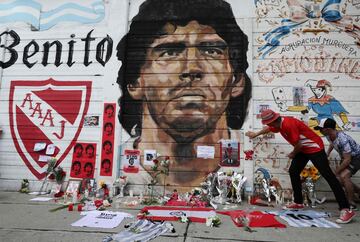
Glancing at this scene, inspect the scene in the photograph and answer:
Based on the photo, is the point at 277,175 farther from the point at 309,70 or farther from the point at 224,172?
the point at 309,70

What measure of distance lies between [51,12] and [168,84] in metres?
3.35

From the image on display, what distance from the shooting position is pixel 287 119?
489 centimetres

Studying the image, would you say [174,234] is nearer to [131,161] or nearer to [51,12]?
[131,161]

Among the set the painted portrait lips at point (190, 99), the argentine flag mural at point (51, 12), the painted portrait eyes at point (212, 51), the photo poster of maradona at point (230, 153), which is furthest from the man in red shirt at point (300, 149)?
the argentine flag mural at point (51, 12)

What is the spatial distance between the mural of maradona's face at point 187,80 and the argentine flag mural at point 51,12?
166 cm

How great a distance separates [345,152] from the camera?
16.4 feet

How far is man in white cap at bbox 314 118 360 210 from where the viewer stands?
197 inches

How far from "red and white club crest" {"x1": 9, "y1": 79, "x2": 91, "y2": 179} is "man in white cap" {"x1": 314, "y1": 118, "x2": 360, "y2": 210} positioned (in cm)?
484

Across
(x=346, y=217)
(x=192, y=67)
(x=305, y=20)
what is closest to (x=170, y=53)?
(x=192, y=67)

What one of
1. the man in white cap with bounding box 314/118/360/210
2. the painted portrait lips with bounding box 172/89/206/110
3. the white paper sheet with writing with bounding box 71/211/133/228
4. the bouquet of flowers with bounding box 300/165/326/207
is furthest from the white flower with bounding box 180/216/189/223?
the man in white cap with bounding box 314/118/360/210

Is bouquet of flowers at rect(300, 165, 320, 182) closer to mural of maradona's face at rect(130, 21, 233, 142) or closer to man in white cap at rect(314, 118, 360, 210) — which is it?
man in white cap at rect(314, 118, 360, 210)

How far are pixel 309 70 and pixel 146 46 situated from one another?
3459mm

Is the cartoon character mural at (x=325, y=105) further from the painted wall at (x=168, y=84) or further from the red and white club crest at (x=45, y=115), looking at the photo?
the red and white club crest at (x=45, y=115)

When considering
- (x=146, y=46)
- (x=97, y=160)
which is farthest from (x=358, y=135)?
(x=97, y=160)
